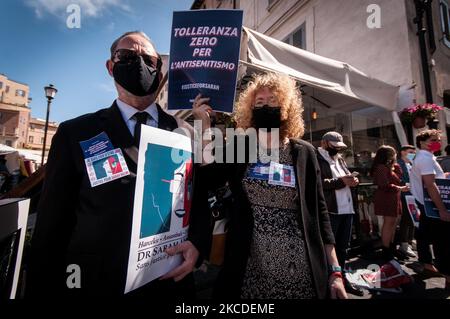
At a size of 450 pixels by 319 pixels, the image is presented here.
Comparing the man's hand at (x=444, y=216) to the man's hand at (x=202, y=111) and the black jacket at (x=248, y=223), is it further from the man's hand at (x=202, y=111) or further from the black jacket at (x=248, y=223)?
the man's hand at (x=202, y=111)

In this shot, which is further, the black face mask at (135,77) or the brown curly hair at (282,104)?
the brown curly hair at (282,104)

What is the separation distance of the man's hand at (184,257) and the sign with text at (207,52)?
0.84 meters

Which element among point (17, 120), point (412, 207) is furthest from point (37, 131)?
point (412, 207)

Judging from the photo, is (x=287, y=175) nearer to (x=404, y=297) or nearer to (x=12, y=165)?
(x=404, y=297)

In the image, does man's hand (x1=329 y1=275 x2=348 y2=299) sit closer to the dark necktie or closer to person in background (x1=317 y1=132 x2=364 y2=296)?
the dark necktie

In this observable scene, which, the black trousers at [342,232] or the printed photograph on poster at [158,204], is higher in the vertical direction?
the printed photograph on poster at [158,204]

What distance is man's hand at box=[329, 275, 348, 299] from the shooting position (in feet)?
4.18

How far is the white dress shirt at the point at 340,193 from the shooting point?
122 inches

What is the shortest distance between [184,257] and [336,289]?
90 centimetres

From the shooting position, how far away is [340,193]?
3.15 m

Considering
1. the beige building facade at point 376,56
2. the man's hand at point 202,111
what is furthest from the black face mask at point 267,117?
the beige building facade at point 376,56
